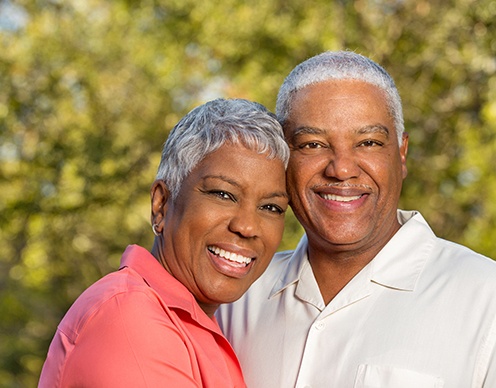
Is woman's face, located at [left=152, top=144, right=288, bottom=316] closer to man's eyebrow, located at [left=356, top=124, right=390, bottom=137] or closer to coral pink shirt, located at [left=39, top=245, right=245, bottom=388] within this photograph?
coral pink shirt, located at [left=39, top=245, right=245, bottom=388]

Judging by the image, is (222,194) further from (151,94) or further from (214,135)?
(151,94)

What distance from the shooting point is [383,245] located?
10.8 ft

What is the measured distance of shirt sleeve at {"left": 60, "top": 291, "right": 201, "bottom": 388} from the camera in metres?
2.40

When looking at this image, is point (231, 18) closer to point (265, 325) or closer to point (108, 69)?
point (108, 69)

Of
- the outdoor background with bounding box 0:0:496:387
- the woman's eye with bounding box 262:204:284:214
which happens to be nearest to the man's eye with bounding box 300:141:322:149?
the woman's eye with bounding box 262:204:284:214

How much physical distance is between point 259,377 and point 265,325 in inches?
8.7

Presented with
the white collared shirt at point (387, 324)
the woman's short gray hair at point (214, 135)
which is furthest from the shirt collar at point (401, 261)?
the woman's short gray hair at point (214, 135)

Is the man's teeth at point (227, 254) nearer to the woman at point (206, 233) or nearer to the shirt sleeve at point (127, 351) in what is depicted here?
the woman at point (206, 233)

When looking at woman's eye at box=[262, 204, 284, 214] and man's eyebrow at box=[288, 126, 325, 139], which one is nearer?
woman's eye at box=[262, 204, 284, 214]

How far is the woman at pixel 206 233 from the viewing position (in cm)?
263

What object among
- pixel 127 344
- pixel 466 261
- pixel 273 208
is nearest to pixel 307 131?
pixel 273 208

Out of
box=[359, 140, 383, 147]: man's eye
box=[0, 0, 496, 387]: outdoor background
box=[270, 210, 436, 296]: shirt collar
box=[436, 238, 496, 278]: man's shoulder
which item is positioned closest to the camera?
box=[436, 238, 496, 278]: man's shoulder

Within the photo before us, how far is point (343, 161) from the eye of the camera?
10.3 ft

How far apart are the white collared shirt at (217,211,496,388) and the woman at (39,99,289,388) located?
0.27 meters
